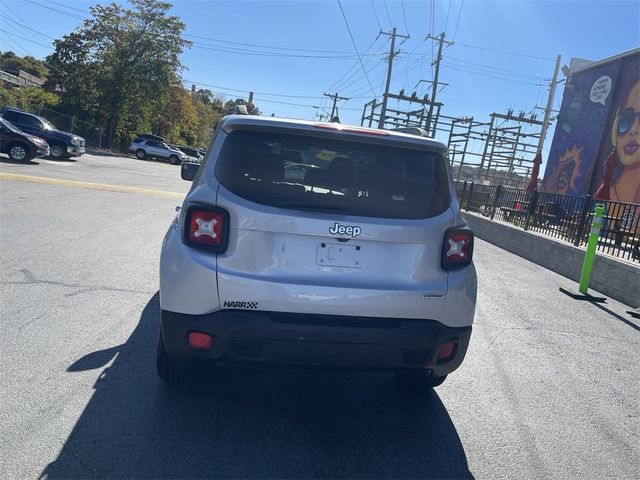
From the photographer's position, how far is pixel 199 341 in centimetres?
306

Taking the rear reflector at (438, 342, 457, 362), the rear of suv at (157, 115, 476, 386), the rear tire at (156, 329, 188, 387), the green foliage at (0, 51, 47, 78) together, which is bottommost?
the rear tire at (156, 329, 188, 387)

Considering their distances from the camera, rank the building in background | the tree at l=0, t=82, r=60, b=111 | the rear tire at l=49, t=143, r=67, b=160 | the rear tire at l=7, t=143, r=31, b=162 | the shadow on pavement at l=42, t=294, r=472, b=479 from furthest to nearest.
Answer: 1. the tree at l=0, t=82, r=60, b=111
2. the rear tire at l=49, t=143, r=67, b=160
3. the rear tire at l=7, t=143, r=31, b=162
4. the building in background
5. the shadow on pavement at l=42, t=294, r=472, b=479

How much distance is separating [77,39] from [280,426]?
4392 centimetres

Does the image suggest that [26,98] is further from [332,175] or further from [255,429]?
[255,429]

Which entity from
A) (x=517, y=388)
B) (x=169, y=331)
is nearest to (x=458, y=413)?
(x=517, y=388)

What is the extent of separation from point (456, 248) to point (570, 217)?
907 centimetres

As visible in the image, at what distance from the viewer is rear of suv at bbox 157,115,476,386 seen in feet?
9.91

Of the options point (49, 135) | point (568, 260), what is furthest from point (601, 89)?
point (49, 135)

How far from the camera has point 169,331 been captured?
311cm

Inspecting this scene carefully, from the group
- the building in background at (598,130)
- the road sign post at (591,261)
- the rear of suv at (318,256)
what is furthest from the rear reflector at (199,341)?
the building in background at (598,130)

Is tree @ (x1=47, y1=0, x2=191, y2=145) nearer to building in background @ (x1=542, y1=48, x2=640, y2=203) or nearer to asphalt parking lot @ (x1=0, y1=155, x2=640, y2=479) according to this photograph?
building in background @ (x1=542, y1=48, x2=640, y2=203)

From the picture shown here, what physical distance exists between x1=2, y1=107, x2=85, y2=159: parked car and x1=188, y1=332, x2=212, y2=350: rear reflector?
23949mm

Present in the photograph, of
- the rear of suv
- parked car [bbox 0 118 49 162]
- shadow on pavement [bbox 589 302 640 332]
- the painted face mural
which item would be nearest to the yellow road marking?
parked car [bbox 0 118 49 162]

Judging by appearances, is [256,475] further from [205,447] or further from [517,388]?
[517,388]
